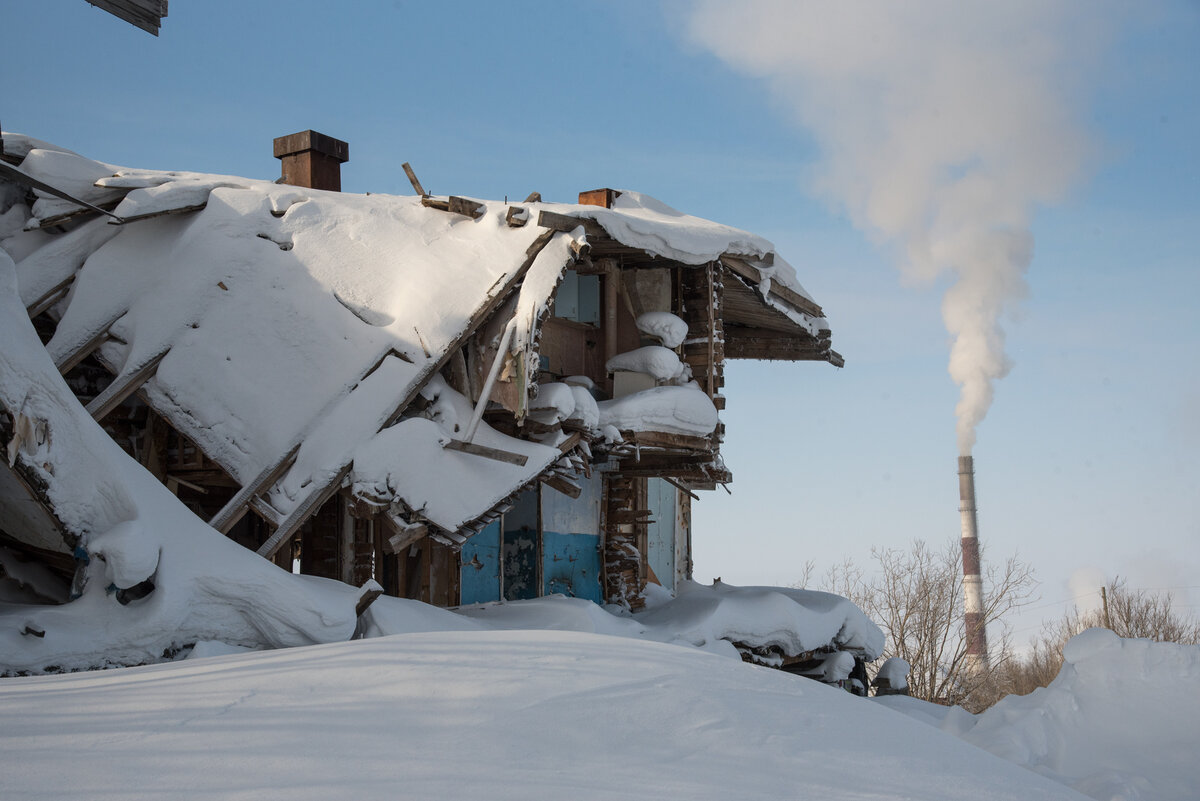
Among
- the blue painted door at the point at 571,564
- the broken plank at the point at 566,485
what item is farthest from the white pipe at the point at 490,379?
the blue painted door at the point at 571,564

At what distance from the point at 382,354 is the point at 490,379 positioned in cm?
124

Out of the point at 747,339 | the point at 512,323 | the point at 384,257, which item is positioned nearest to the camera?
the point at 512,323

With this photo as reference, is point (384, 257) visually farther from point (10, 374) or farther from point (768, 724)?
point (768, 724)

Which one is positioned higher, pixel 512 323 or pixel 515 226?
pixel 515 226

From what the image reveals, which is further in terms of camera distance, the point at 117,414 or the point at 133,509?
the point at 117,414

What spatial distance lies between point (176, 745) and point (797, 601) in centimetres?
1308

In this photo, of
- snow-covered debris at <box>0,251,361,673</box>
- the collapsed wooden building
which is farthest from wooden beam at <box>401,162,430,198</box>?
snow-covered debris at <box>0,251,361,673</box>

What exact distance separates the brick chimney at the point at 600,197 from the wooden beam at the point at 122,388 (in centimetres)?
635

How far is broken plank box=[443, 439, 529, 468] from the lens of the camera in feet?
35.8

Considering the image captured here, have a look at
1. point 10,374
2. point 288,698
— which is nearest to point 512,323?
point 10,374

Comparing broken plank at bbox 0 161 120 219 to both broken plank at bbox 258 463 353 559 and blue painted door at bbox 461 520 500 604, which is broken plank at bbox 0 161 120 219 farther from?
blue painted door at bbox 461 520 500 604

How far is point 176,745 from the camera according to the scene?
4.28 metres

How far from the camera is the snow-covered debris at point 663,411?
43.0 ft

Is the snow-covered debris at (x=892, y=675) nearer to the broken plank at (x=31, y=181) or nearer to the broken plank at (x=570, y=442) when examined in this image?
the broken plank at (x=570, y=442)
